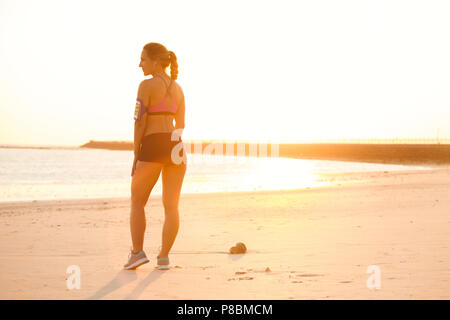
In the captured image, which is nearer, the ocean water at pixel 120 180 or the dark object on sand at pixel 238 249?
the dark object on sand at pixel 238 249

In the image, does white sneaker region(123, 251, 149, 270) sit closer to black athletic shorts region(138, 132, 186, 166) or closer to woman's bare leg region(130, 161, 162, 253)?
woman's bare leg region(130, 161, 162, 253)

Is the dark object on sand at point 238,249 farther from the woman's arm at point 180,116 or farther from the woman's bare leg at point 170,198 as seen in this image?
the woman's arm at point 180,116

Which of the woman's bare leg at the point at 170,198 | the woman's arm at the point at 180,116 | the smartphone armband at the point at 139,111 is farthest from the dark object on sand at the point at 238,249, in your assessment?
the smartphone armband at the point at 139,111

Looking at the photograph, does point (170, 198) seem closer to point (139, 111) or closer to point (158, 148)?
point (158, 148)

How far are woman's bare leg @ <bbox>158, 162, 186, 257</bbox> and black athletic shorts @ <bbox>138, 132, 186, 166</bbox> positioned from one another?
113 mm

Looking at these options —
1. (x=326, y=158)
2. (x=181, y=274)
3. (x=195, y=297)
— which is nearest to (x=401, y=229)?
(x=181, y=274)

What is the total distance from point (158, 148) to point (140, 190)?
1.35 feet

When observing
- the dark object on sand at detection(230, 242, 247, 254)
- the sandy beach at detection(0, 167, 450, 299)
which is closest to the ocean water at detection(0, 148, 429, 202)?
the sandy beach at detection(0, 167, 450, 299)

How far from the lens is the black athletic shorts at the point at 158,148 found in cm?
475

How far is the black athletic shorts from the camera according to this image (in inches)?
187

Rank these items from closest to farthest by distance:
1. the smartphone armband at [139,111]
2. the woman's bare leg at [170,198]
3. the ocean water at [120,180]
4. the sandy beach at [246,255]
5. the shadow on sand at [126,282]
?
the shadow on sand at [126,282] → the sandy beach at [246,255] → the smartphone armband at [139,111] → the woman's bare leg at [170,198] → the ocean water at [120,180]

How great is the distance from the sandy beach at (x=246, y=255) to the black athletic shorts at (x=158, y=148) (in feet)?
3.28

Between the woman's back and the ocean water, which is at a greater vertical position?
the woman's back

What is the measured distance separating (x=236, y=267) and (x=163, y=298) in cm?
127
